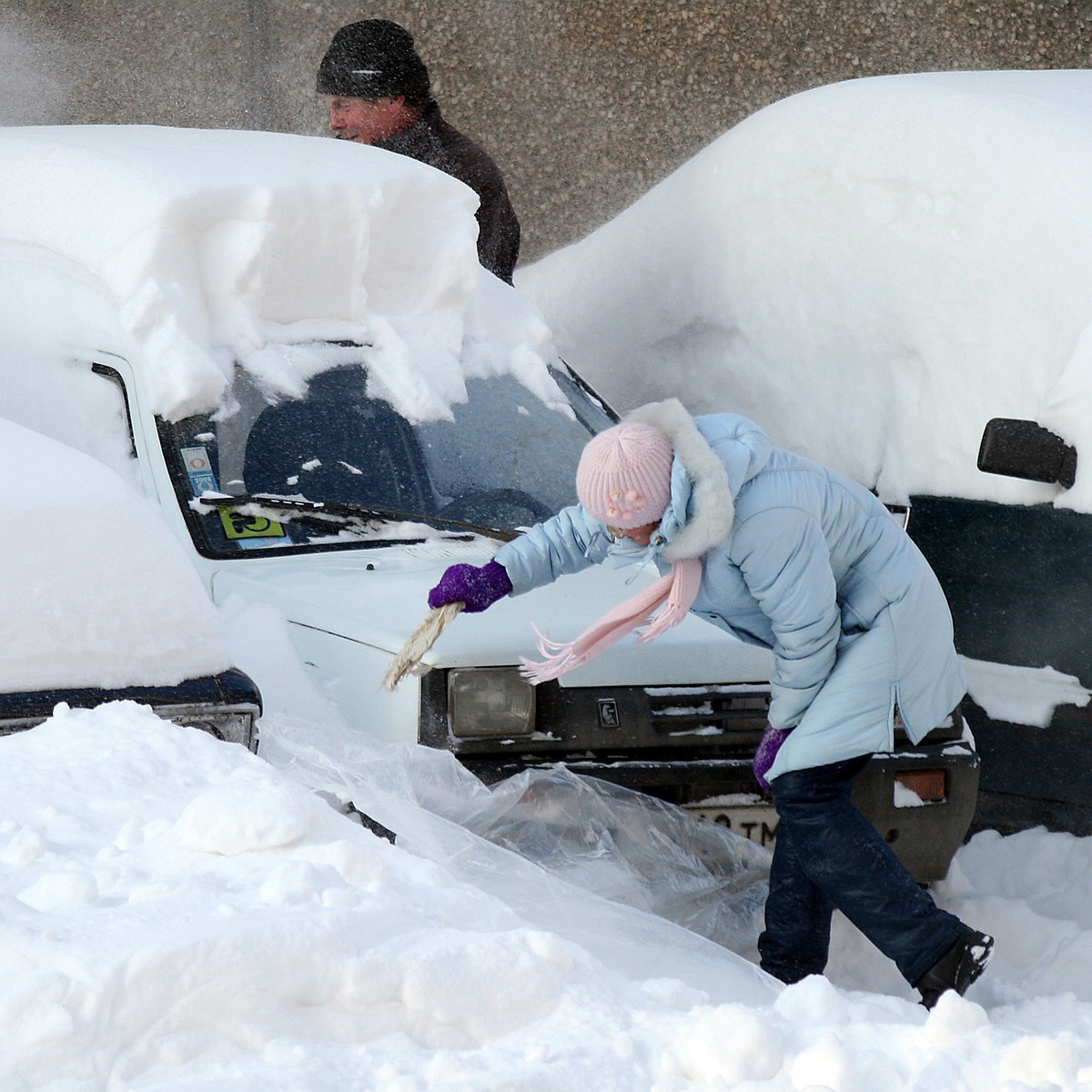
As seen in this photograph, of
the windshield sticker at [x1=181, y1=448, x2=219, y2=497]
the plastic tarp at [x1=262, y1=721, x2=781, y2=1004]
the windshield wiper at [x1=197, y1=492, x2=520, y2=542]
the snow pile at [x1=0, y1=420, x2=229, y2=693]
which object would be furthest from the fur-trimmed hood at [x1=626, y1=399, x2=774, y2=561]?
the windshield sticker at [x1=181, y1=448, x2=219, y2=497]

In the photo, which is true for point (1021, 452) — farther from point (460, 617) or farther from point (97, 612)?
point (97, 612)

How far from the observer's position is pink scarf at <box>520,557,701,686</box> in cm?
302

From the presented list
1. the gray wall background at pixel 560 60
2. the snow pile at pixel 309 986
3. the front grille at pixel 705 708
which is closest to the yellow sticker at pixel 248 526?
the front grille at pixel 705 708

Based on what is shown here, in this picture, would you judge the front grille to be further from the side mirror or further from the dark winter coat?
the dark winter coat

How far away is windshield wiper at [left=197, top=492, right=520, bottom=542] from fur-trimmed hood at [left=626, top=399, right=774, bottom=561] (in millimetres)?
1113

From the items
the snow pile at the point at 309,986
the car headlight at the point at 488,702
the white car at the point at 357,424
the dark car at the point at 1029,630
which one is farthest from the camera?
the dark car at the point at 1029,630

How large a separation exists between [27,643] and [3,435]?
1.69ft

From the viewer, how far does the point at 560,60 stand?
1246cm

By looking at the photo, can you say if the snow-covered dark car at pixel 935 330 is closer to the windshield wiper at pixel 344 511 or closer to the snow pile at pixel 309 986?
the windshield wiper at pixel 344 511

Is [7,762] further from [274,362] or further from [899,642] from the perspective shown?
[274,362]

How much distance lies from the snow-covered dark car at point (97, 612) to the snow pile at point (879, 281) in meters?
2.52

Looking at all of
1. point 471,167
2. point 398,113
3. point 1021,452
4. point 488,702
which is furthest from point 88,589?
point 398,113

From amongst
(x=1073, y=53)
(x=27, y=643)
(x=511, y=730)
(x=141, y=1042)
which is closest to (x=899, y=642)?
(x=511, y=730)

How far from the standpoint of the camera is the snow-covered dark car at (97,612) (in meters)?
2.51
